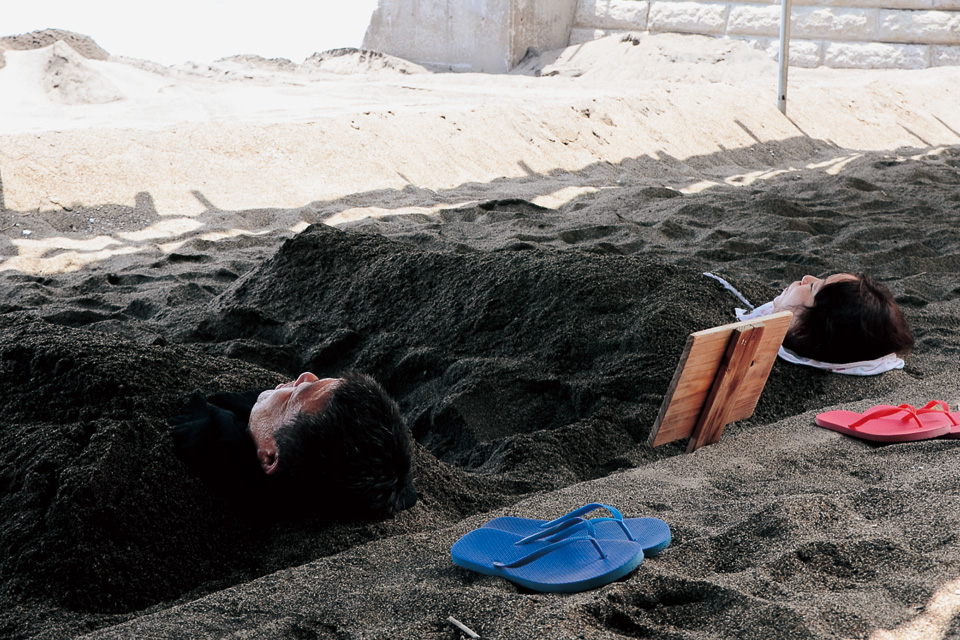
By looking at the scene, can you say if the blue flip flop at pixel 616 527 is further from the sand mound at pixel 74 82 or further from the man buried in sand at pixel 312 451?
the sand mound at pixel 74 82

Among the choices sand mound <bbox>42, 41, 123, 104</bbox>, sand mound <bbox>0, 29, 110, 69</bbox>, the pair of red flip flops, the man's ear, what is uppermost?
sand mound <bbox>0, 29, 110, 69</bbox>

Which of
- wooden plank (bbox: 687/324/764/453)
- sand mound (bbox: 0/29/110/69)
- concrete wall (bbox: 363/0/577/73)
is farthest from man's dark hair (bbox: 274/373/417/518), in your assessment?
concrete wall (bbox: 363/0/577/73)

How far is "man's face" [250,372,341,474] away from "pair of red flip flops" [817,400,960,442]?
164cm

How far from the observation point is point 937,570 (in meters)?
1.55

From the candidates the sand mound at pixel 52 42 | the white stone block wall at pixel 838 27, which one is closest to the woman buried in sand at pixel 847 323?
the sand mound at pixel 52 42

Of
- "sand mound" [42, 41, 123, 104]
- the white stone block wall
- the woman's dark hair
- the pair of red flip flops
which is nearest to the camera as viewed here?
the pair of red flip flops

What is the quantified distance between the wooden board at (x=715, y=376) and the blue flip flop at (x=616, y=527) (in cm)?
54

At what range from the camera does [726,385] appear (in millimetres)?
2453

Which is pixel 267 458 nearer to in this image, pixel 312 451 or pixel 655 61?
pixel 312 451

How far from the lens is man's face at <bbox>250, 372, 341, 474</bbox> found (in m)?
2.02

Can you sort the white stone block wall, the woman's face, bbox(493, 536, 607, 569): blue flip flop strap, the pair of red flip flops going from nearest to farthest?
1. bbox(493, 536, 607, 569): blue flip flop strap
2. the pair of red flip flops
3. the woman's face
4. the white stone block wall

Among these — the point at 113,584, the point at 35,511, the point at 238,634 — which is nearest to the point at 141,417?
the point at 35,511

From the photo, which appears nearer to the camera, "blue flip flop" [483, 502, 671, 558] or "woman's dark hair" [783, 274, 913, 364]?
"blue flip flop" [483, 502, 671, 558]

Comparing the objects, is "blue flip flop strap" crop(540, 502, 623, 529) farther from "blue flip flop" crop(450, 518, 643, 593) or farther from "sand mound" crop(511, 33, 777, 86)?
"sand mound" crop(511, 33, 777, 86)
